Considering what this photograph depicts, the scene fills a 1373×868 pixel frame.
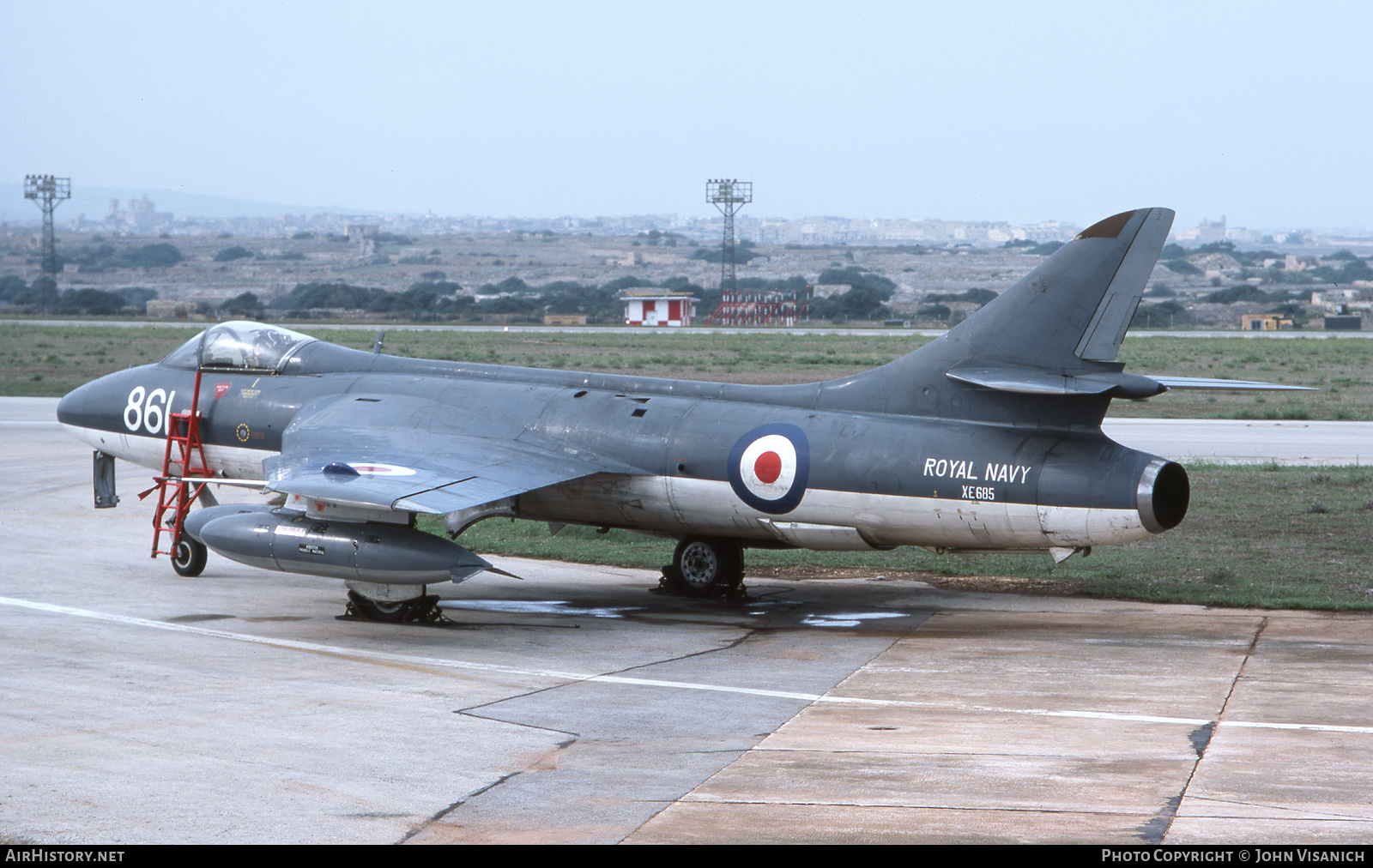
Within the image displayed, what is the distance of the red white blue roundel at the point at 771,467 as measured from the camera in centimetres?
→ 1485

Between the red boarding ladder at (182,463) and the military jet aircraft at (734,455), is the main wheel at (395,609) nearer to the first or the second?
the military jet aircraft at (734,455)

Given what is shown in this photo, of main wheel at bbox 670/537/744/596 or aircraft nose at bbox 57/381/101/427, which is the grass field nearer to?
main wheel at bbox 670/537/744/596

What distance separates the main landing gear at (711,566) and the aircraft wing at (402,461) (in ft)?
5.24

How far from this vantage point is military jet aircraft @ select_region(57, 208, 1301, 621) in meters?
13.7

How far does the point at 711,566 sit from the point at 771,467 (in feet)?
7.23

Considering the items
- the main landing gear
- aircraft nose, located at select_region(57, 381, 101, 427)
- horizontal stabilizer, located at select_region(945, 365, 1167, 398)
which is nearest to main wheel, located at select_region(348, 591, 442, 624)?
the main landing gear

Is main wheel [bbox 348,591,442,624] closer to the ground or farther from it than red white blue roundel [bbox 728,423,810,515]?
closer to the ground

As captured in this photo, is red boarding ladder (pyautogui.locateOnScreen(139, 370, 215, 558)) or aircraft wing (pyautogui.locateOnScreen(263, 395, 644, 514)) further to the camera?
red boarding ladder (pyautogui.locateOnScreen(139, 370, 215, 558))

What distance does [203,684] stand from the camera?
12.1m

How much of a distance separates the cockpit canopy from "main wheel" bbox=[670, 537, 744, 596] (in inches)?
233

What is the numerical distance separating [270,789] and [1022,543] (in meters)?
8.17

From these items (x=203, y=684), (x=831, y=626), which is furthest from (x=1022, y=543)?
(x=203, y=684)

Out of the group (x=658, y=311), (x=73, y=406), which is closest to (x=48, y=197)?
(x=658, y=311)

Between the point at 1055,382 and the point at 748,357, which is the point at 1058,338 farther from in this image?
the point at 748,357
